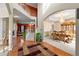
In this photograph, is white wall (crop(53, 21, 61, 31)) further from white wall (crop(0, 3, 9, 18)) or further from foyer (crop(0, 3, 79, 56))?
white wall (crop(0, 3, 9, 18))

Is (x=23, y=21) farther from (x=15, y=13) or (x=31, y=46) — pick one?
(x=31, y=46)

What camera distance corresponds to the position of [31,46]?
2094 millimetres

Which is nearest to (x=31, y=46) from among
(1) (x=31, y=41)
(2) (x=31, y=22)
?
(1) (x=31, y=41)

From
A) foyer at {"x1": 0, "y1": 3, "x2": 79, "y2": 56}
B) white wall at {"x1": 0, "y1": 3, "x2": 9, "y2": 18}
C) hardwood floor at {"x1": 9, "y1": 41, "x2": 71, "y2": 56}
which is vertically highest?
white wall at {"x1": 0, "y1": 3, "x2": 9, "y2": 18}

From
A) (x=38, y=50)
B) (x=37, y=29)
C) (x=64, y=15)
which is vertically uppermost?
(x=64, y=15)

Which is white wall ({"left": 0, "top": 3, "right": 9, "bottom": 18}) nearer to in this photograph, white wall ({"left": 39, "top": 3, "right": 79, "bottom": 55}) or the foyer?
the foyer

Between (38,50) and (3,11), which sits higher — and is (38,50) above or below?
below

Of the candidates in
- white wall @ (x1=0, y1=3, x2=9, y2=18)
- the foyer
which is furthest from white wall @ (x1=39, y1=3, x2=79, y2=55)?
white wall @ (x1=0, y1=3, x2=9, y2=18)

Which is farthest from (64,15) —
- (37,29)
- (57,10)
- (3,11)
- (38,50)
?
(3,11)

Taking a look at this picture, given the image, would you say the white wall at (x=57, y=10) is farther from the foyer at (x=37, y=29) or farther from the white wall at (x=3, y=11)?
the white wall at (x=3, y=11)

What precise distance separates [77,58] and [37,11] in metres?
0.65

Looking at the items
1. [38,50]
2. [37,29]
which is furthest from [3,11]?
[38,50]

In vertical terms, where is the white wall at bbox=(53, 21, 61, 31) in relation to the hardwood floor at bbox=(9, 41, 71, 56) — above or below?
above

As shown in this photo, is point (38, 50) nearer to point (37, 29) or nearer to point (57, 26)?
point (37, 29)
